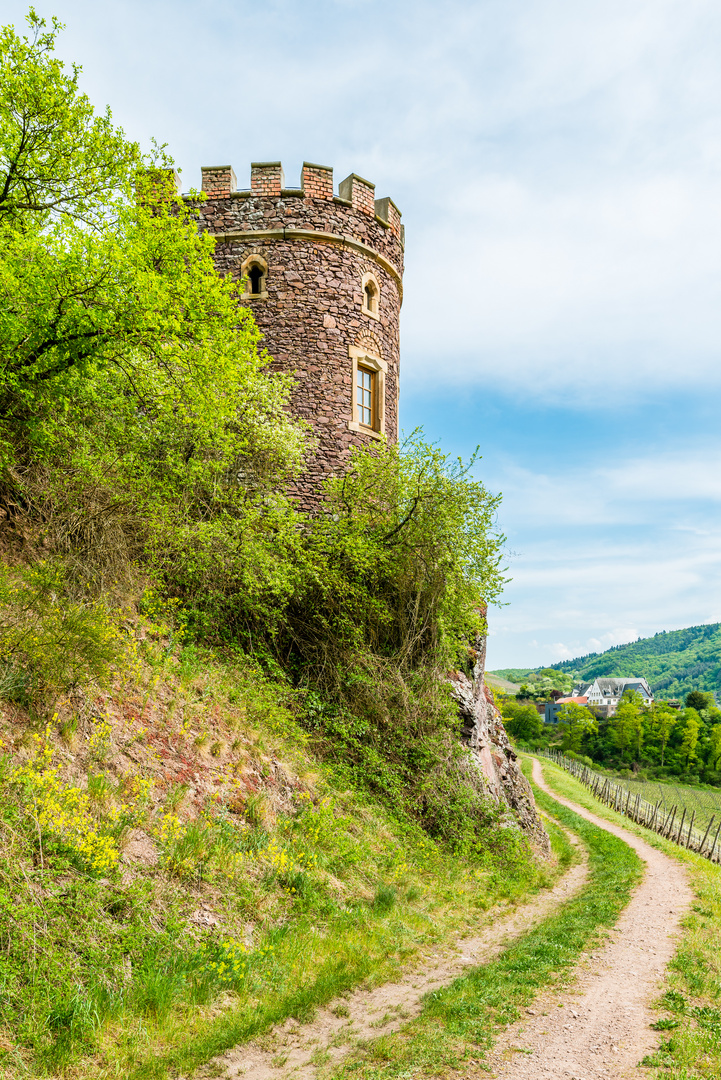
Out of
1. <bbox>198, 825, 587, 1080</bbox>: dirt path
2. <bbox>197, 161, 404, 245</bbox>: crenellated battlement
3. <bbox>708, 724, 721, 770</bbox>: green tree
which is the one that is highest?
<bbox>197, 161, 404, 245</bbox>: crenellated battlement

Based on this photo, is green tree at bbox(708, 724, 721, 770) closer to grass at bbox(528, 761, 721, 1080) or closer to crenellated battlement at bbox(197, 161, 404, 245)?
grass at bbox(528, 761, 721, 1080)

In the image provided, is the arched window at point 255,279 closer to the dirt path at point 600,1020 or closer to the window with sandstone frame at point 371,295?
the window with sandstone frame at point 371,295

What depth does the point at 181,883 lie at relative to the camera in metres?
6.16

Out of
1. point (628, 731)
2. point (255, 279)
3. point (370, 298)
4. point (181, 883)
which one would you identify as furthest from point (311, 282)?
point (628, 731)

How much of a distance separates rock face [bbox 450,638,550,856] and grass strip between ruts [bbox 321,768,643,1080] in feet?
13.2

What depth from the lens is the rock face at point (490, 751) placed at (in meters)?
13.6

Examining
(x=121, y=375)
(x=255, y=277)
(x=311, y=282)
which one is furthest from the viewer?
(x=255, y=277)

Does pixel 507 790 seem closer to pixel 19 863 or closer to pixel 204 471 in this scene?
pixel 204 471

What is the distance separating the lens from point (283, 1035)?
5246 millimetres

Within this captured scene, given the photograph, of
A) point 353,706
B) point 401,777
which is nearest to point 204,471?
point 353,706

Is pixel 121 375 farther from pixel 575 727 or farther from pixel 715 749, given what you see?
pixel 575 727

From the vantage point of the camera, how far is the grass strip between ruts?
472 cm

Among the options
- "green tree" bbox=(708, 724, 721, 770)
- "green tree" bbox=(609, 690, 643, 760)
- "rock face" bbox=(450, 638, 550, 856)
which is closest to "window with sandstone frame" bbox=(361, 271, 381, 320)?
"rock face" bbox=(450, 638, 550, 856)

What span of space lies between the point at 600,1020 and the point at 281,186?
1579 centimetres
